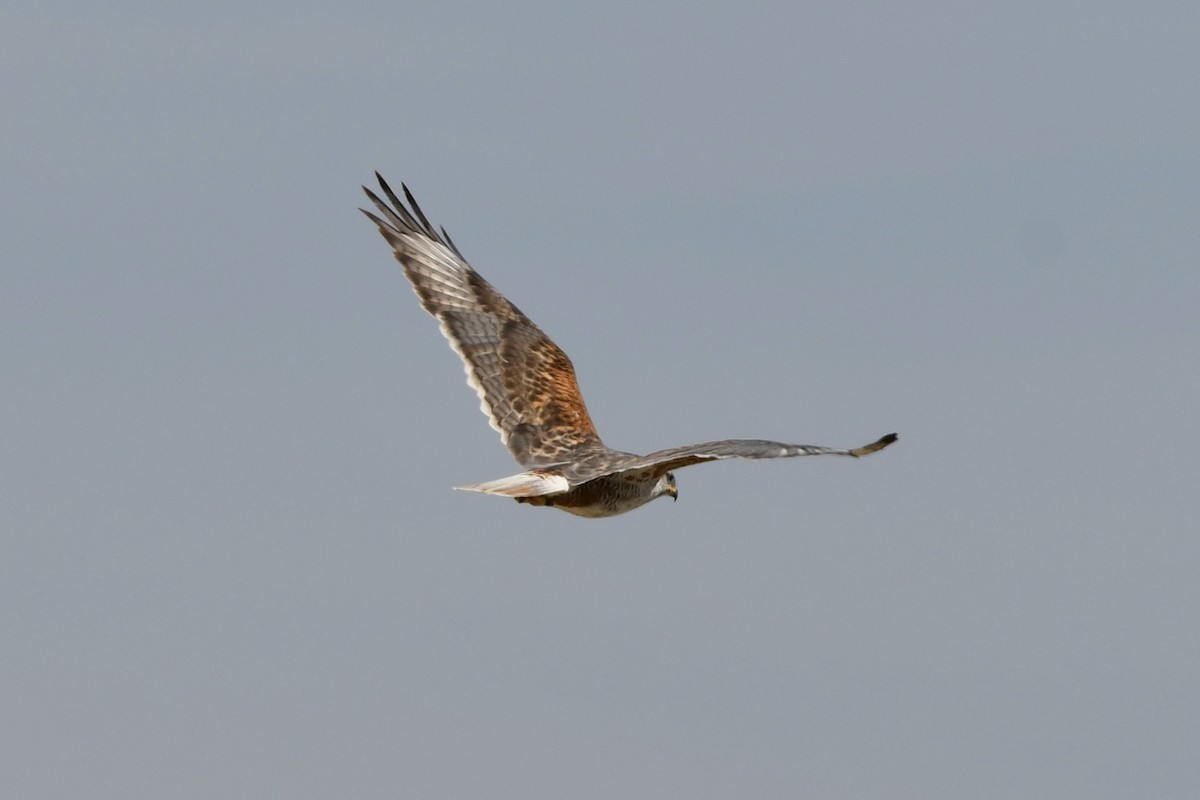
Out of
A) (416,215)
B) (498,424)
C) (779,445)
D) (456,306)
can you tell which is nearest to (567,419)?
(498,424)

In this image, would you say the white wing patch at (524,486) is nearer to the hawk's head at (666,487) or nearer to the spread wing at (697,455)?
the spread wing at (697,455)

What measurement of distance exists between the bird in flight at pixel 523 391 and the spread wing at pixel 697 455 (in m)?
0.04

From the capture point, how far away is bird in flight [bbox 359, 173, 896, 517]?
25.2 meters

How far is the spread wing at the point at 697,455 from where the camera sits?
837 inches

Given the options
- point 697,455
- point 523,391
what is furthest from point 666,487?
point 697,455

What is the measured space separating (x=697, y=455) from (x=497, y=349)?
293 inches

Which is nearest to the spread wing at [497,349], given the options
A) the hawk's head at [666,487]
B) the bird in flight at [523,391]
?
the bird in flight at [523,391]

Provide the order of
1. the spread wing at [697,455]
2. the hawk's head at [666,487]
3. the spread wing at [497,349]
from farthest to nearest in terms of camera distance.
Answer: the spread wing at [497,349] < the hawk's head at [666,487] < the spread wing at [697,455]

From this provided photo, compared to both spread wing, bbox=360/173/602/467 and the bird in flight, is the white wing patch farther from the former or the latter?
spread wing, bbox=360/173/602/467

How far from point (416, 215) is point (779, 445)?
11316 mm

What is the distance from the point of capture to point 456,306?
97.5 ft

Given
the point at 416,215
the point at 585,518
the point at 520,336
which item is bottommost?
the point at 585,518

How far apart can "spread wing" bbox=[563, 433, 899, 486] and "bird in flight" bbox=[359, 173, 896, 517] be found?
0.04 meters

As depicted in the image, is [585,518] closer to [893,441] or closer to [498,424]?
[498,424]
